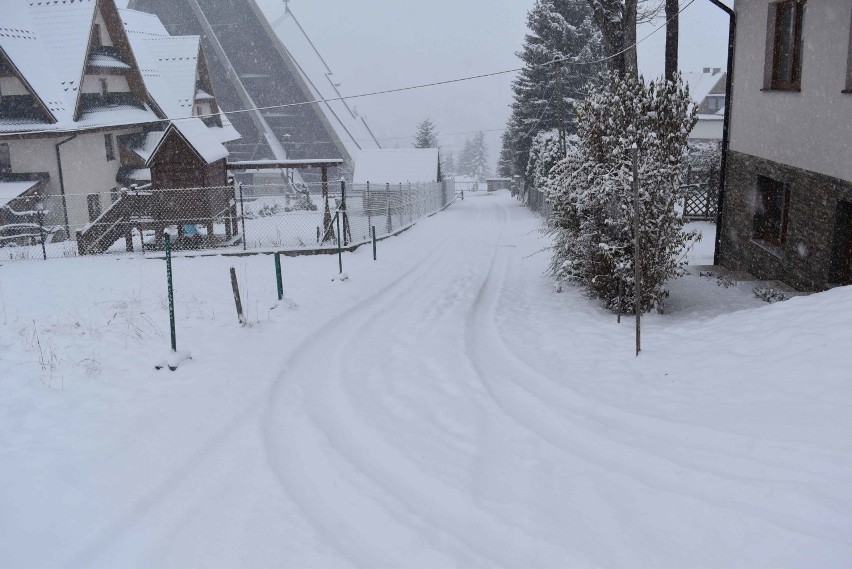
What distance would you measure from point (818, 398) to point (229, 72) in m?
52.0

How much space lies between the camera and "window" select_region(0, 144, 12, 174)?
23734mm

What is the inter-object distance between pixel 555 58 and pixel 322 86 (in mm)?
27366

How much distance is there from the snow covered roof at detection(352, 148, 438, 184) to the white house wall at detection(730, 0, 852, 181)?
1275 inches

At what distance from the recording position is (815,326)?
22.6 feet

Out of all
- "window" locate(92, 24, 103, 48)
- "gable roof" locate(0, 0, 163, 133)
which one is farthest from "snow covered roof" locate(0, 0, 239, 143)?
"window" locate(92, 24, 103, 48)

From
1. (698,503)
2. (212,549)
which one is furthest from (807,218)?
(212,549)

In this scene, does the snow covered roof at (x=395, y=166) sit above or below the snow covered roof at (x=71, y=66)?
below

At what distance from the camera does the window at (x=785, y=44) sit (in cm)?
1159

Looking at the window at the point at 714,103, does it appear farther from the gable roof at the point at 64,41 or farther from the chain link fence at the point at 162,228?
the gable roof at the point at 64,41

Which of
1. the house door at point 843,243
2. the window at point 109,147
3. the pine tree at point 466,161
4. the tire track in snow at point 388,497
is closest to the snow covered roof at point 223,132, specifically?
the window at point 109,147

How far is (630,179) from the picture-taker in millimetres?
9867

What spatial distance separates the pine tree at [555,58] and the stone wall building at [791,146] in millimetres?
21103

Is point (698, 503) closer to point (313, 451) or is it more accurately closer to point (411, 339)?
point (313, 451)

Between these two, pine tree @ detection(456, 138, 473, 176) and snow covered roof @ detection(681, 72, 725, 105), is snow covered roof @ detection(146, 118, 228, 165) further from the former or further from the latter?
pine tree @ detection(456, 138, 473, 176)
